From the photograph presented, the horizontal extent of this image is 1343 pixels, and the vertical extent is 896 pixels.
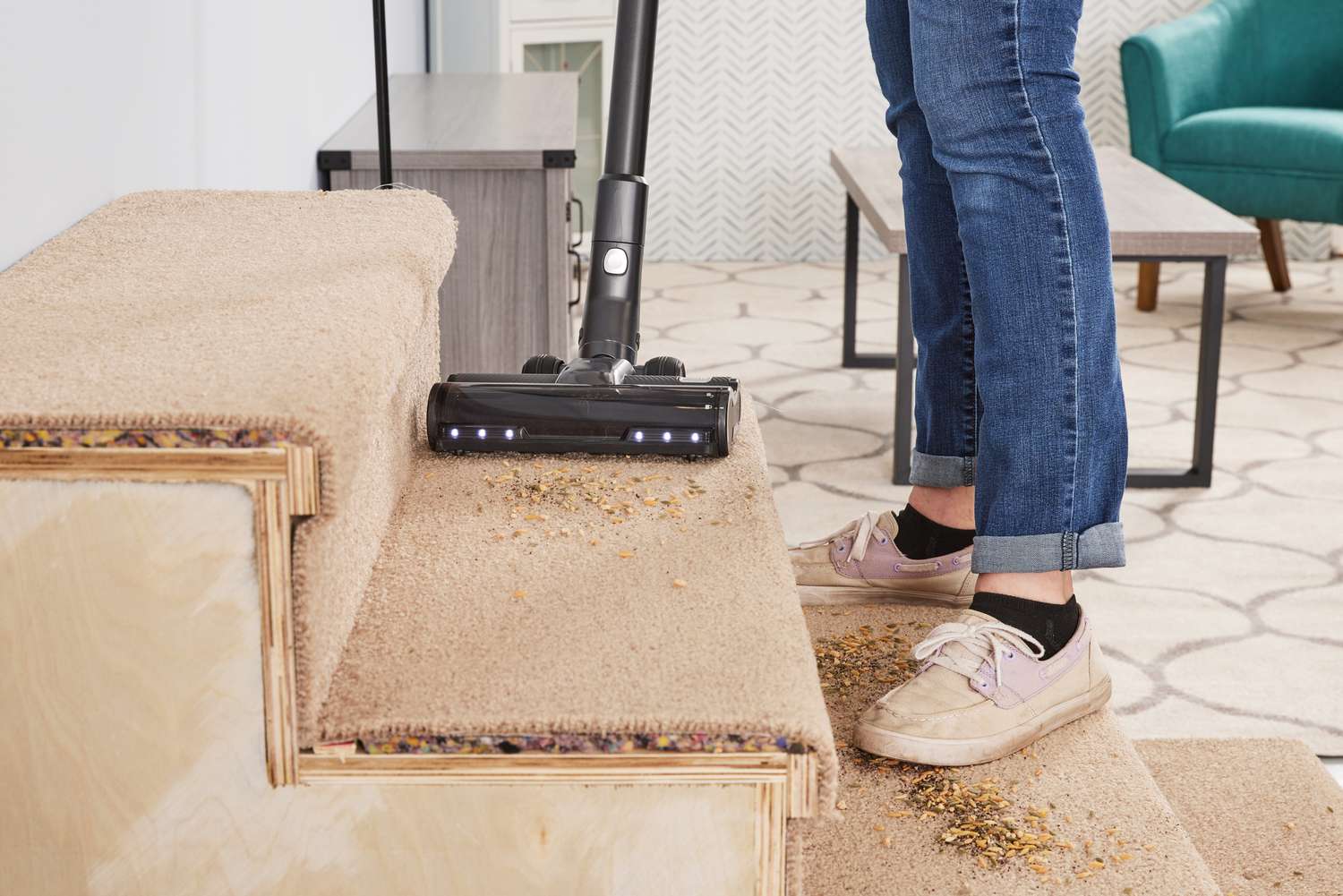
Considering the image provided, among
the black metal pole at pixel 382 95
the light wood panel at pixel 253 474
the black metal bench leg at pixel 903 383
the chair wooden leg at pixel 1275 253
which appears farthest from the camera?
the chair wooden leg at pixel 1275 253

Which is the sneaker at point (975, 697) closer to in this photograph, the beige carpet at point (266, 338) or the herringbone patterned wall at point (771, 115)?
the beige carpet at point (266, 338)

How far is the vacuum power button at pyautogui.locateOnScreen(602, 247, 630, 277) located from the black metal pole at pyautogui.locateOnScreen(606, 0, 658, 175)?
0.23 ft

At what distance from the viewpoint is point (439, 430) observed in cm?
98

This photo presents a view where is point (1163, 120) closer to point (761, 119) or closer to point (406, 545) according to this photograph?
point (761, 119)

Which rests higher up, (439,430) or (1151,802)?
(439,430)

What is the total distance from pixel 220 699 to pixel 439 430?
1.24 feet

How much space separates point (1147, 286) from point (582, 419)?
221 centimetres

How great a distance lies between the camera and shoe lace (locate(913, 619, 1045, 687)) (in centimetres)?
92

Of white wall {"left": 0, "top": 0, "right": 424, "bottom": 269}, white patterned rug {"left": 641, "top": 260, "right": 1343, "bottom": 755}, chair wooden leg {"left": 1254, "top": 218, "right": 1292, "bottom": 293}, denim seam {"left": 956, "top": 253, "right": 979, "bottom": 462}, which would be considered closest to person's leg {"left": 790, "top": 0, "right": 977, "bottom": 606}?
denim seam {"left": 956, "top": 253, "right": 979, "bottom": 462}

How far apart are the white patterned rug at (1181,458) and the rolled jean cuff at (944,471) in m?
Answer: 0.31

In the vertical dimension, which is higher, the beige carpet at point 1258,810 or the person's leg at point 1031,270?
the person's leg at point 1031,270

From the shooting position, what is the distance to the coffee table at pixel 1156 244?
1.76 meters

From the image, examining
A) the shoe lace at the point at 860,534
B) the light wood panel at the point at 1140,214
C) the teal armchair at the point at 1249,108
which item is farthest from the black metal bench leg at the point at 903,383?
the teal armchair at the point at 1249,108

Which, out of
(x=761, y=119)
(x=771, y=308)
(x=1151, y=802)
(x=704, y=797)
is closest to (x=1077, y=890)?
(x=1151, y=802)
